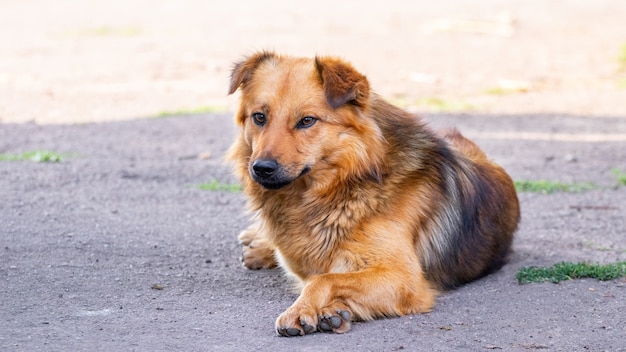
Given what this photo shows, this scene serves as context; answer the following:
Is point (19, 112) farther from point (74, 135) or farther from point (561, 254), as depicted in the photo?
point (561, 254)

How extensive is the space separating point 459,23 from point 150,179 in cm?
1337

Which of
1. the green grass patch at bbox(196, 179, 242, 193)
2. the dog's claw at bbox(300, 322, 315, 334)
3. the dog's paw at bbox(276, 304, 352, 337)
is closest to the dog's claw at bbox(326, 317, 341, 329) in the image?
the dog's paw at bbox(276, 304, 352, 337)

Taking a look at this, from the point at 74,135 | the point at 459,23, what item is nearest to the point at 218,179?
the point at 74,135

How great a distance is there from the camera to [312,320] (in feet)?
17.6

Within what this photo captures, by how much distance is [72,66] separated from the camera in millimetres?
17047

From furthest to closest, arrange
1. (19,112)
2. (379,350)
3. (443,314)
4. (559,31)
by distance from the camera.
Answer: (559,31) → (19,112) → (443,314) → (379,350)

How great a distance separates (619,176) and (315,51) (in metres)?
8.68

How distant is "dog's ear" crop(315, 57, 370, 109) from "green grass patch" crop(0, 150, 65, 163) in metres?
4.92

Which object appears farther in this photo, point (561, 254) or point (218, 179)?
point (218, 179)

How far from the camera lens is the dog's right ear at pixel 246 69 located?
6.38m

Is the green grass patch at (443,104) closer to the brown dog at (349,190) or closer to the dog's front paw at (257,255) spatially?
the dog's front paw at (257,255)

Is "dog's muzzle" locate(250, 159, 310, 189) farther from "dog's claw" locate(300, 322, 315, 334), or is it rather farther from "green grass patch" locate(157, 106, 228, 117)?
"green grass patch" locate(157, 106, 228, 117)

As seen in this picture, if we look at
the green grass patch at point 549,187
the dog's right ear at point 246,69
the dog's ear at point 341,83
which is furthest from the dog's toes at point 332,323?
the green grass patch at point 549,187

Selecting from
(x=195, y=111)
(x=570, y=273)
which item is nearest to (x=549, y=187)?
(x=570, y=273)
